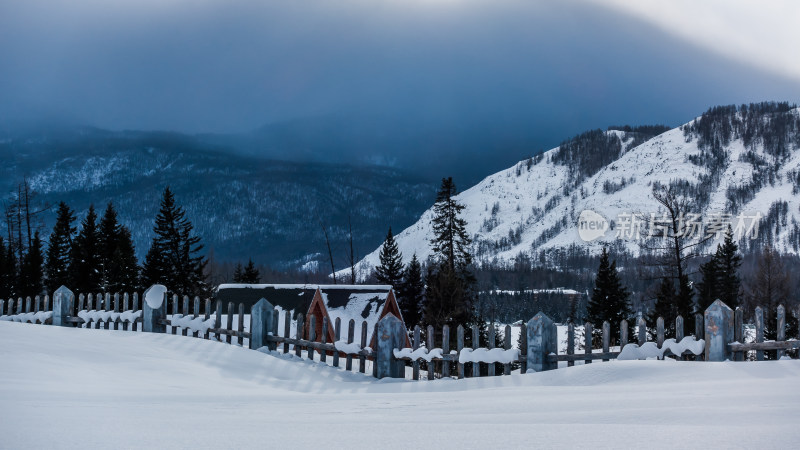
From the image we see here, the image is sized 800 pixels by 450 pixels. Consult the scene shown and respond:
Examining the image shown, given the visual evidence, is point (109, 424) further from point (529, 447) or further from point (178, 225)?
point (178, 225)

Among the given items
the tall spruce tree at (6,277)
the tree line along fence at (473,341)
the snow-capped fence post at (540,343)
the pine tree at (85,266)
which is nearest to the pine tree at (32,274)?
the tall spruce tree at (6,277)

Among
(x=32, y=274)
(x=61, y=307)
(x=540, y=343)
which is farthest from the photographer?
(x=32, y=274)

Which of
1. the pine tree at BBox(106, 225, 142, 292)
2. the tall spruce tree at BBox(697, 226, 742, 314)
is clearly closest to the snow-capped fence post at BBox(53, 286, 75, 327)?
the pine tree at BBox(106, 225, 142, 292)

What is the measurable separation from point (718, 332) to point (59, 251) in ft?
175

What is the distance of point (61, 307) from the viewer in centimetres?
1909

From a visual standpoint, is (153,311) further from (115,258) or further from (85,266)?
(85,266)

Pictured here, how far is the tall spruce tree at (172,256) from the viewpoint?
52.1m

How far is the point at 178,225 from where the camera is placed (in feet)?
179

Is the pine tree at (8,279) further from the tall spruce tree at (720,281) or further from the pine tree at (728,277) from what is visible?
the pine tree at (728,277)

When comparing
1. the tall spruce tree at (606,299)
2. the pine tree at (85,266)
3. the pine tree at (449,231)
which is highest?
the pine tree at (449,231)

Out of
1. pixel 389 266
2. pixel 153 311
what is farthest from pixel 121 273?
pixel 153 311

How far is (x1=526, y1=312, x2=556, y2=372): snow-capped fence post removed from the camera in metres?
11.6

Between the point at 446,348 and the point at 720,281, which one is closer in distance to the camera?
the point at 446,348

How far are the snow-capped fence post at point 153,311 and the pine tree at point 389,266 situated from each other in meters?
50.1
